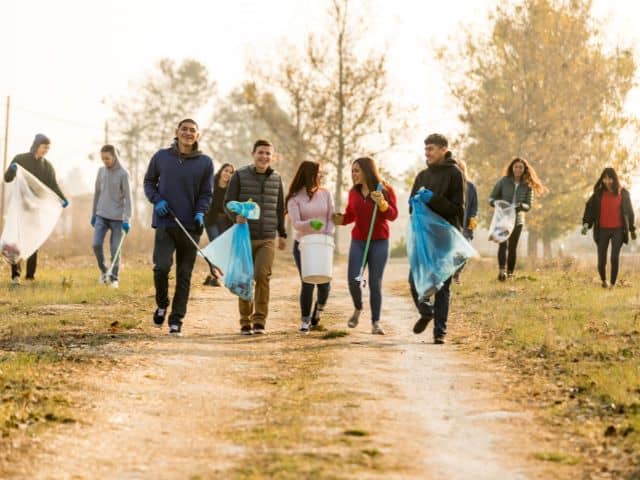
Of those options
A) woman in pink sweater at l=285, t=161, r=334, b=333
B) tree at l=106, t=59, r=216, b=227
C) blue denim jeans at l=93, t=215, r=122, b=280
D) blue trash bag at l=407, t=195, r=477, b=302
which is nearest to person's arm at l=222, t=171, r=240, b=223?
woman in pink sweater at l=285, t=161, r=334, b=333

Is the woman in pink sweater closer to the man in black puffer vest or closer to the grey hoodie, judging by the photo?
the man in black puffer vest

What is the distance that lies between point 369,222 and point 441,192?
922 millimetres

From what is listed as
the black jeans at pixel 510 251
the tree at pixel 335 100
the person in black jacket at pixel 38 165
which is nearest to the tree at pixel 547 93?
the tree at pixel 335 100

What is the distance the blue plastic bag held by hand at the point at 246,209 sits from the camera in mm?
10547

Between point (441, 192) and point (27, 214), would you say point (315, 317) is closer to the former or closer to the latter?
point (441, 192)

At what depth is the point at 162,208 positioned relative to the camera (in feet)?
34.0

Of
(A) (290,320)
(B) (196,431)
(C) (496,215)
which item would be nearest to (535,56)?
(C) (496,215)

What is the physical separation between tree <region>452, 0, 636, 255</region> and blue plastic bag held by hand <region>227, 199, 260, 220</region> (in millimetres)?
23719

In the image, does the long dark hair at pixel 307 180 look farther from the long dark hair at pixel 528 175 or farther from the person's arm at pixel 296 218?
the long dark hair at pixel 528 175

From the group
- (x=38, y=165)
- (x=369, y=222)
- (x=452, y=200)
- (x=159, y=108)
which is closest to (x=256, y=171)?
(x=369, y=222)

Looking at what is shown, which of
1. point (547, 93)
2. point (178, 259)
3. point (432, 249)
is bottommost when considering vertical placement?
point (178, 259)

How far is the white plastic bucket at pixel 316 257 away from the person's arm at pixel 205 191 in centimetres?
113

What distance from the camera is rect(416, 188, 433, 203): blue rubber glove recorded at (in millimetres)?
10273

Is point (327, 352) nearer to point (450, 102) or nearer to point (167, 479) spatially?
point (167, 479)
